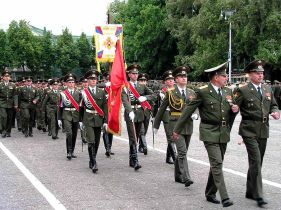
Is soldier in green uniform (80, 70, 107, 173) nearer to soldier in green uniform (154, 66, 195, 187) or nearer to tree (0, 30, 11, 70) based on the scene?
soldier in green uniform (154, 66, 195, 187)

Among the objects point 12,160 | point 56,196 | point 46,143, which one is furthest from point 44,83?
point 56,196

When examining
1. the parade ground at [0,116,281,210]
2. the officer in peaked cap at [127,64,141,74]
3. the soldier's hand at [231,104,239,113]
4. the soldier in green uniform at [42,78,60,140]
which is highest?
the officer in peaked cap at [127,64,141,74]

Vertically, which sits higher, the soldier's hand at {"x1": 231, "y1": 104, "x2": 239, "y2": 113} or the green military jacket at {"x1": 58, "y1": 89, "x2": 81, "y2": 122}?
the soldier's hand at {"x1": 231, "y1": 104, "x2": 239, "y2": 113}

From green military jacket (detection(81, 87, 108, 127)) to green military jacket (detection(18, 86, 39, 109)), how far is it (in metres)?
8.20

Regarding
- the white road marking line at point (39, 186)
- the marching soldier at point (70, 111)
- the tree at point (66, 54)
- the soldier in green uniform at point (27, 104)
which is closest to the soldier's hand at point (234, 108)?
the white road marking line at point (39, 186)

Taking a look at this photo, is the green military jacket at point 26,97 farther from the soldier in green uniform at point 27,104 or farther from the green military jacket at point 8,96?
the green military jacket at point 8,96

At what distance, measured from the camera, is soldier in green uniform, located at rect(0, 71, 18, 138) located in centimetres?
1755

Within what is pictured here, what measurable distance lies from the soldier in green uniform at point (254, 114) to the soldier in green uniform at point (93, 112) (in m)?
3.72

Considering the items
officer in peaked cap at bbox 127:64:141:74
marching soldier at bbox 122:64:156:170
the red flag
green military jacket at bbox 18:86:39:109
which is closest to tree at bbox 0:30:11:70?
green military jacket at bbox 18:86:39:109

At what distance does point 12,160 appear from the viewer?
1167 cm

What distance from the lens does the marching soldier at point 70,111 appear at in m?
12.4

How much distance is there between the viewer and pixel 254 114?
7.41 m

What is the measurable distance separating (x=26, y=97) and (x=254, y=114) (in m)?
12.3

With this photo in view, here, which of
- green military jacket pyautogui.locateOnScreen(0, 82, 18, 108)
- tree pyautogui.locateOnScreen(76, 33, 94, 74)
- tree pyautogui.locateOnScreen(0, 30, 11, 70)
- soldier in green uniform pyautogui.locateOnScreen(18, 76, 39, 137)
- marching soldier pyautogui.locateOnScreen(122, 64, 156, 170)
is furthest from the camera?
tree pyautogui.locateOnScreen(76, 33, 94, 74)
